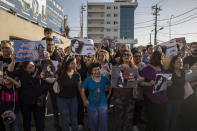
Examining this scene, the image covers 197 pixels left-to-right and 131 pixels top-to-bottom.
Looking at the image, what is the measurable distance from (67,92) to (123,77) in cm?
120

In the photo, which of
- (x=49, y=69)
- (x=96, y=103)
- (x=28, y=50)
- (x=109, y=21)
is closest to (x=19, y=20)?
(x=28, y=50)

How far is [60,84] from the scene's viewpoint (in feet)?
11.5

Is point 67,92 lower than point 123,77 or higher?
lower

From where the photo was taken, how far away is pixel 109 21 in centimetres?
6981

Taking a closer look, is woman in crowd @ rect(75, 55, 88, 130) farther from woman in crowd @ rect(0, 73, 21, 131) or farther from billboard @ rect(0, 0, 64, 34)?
billboard @ rect(0, 0, 64, 34)

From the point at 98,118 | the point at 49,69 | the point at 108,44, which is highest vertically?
the point at 108,44

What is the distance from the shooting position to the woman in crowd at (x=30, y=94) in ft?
10.7

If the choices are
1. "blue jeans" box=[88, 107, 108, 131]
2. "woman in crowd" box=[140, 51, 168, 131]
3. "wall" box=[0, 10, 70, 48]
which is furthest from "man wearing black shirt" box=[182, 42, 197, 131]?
"wall" box=[0, 10, 70, 48]

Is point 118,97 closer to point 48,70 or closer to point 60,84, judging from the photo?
point 60,84

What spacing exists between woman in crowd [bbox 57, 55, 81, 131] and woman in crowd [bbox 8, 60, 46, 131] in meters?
0.40

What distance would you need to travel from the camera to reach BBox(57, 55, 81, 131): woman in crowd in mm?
3500

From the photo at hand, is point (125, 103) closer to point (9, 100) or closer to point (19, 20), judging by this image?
point (9, 100)

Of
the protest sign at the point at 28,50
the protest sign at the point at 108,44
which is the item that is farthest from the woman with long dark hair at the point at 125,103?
the protest sign at the point at 108,44

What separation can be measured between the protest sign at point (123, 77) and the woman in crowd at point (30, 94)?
1519 mm
